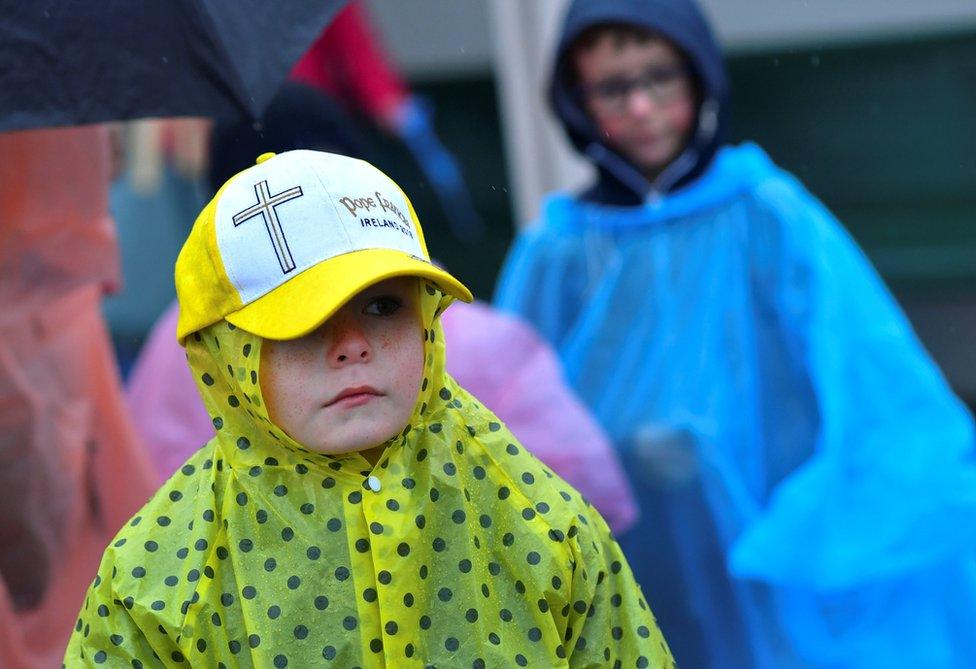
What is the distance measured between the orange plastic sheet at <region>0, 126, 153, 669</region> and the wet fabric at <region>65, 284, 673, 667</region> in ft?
3.96

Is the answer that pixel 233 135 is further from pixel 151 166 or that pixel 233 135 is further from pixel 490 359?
pixel 151 166

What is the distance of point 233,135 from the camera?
3.78 meters

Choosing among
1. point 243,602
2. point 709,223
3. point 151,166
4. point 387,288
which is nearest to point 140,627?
point 243,602

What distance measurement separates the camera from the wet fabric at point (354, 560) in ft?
6.85

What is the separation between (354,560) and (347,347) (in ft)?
0.95

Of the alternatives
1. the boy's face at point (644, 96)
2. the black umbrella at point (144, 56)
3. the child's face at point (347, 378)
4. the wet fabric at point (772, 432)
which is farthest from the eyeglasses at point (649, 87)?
the child's face at point (347, 378)

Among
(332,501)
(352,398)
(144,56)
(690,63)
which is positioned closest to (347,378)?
(352,398)

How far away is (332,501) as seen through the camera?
2.13 m

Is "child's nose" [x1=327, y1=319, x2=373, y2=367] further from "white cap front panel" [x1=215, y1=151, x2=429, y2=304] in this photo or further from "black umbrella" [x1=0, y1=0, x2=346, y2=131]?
"black umbrella" [x1=0, y1=0, x2=346, y2=131]

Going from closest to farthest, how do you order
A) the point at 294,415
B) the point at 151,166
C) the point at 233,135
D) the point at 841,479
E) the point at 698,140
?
the point at 294,415, the point at 841,479, the point at 233,135, the point at 698,140, the point at 151,166

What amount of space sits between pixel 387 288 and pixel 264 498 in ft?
1.09

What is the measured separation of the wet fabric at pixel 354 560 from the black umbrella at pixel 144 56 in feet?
1.91

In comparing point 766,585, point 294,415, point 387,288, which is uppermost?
point 387,288

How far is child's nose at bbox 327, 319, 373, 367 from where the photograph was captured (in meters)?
2.06
